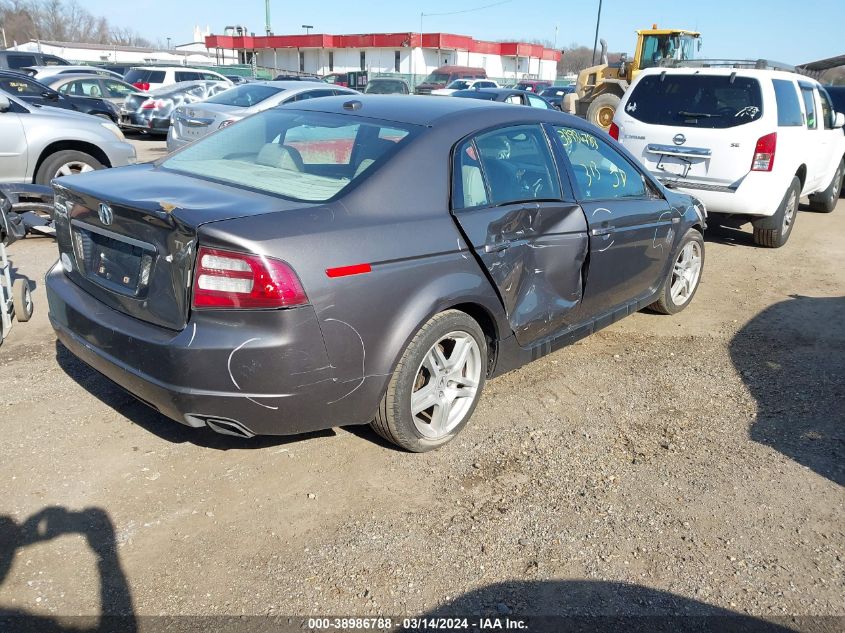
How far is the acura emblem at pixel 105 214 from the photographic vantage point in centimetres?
310

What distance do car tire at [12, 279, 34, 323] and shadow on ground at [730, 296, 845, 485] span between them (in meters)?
4.69

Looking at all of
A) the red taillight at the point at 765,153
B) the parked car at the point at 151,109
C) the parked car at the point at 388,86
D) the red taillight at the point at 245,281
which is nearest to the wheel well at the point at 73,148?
the red taillight at the point at 245,281

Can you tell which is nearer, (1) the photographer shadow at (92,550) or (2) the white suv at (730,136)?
(1) the photographer shadow at (92,550)

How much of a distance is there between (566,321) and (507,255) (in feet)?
2.65

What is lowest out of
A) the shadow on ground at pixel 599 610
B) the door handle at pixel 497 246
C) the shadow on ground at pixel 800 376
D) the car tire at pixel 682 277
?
the shadow on ground at pixel 800 376

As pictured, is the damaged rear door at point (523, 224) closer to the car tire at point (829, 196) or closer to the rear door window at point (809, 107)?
the rear door window at point (809, 107)

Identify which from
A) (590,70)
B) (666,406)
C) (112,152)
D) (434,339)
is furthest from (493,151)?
(590,70)

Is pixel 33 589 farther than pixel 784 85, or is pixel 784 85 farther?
pixel 784 85

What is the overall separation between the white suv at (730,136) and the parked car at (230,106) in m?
4.64

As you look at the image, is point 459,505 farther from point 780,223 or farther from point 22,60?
point 22,60

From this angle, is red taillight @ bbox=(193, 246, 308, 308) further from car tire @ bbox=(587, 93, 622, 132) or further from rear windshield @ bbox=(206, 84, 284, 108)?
car tire @ bbox=(587, 93, 622, 132)

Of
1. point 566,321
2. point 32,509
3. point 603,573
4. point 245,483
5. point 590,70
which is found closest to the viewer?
point 603,573

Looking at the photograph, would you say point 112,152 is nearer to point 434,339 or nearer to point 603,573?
point 434,339

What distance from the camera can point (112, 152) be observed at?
8.02 metres
